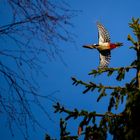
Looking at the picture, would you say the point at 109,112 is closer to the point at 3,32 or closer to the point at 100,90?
the point at 100,90

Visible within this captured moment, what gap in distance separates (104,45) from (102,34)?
40cm

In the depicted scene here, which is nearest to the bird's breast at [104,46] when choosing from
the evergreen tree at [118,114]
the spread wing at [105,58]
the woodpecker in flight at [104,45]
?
the woodpecker in flight at [104,45]

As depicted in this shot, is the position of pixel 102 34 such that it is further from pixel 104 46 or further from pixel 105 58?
pixel 105 58

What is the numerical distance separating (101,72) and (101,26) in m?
3.24

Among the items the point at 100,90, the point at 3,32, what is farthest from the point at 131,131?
the point at 3,32

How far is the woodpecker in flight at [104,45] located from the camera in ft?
20.8

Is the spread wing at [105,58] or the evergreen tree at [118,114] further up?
the spread wing at [105,58]

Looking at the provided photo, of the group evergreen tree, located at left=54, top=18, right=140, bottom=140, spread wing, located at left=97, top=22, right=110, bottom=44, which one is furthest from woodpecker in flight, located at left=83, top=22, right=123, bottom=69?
evergreen tree, located at left=54, top=18, right=140, bottom=140

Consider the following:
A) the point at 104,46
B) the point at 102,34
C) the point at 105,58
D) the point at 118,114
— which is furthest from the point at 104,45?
the point at 118,114

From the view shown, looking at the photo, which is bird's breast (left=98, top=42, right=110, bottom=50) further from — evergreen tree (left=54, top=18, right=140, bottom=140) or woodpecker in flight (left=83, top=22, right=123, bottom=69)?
evergreen tree (left=54, top=18, right=140, bottom=140)

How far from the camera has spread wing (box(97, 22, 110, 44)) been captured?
721 cm

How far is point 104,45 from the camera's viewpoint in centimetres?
700

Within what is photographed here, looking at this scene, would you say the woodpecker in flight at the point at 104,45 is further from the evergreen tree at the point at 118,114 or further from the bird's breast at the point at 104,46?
the evergreen tree at the point at 118,114

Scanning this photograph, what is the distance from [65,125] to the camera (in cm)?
403
